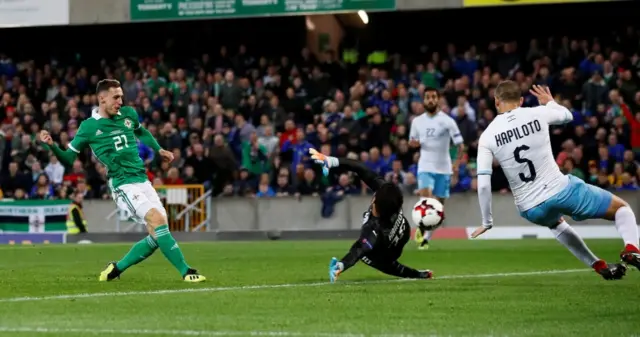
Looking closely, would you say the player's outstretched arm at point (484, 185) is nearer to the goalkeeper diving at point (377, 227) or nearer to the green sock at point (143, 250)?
the goalkeeper diving at point (377, 227)

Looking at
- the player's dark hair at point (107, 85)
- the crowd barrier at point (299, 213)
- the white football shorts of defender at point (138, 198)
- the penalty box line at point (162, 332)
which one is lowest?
the crowd barrier at point (299, 213)

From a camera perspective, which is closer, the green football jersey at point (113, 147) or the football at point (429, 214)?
the green football jersey at point (113, 147)

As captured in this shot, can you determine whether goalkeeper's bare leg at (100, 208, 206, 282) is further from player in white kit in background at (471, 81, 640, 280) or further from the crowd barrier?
the crowd barrier

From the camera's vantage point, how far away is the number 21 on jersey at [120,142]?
13711mm

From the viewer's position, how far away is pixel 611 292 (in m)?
11.9

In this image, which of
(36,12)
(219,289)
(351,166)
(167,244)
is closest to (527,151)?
(351,166)

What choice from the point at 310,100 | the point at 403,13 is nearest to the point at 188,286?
the point at 310,100

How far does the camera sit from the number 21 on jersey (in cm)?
1371

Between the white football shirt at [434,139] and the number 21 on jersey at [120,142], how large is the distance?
833cm

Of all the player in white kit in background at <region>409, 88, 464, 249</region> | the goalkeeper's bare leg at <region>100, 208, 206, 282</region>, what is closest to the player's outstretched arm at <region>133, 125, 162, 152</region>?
the goalkeeper's bare leg at <region>100, 208, 206, 282</region>

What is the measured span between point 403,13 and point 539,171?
76.4ft

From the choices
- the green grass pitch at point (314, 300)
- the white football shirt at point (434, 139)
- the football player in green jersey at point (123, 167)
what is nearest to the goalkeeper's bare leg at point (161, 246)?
the football player in green jersey at point (123, 167)

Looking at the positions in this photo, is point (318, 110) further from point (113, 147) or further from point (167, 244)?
point (167, 244)

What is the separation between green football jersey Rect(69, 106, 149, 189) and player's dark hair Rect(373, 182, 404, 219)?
2633 millimetres
